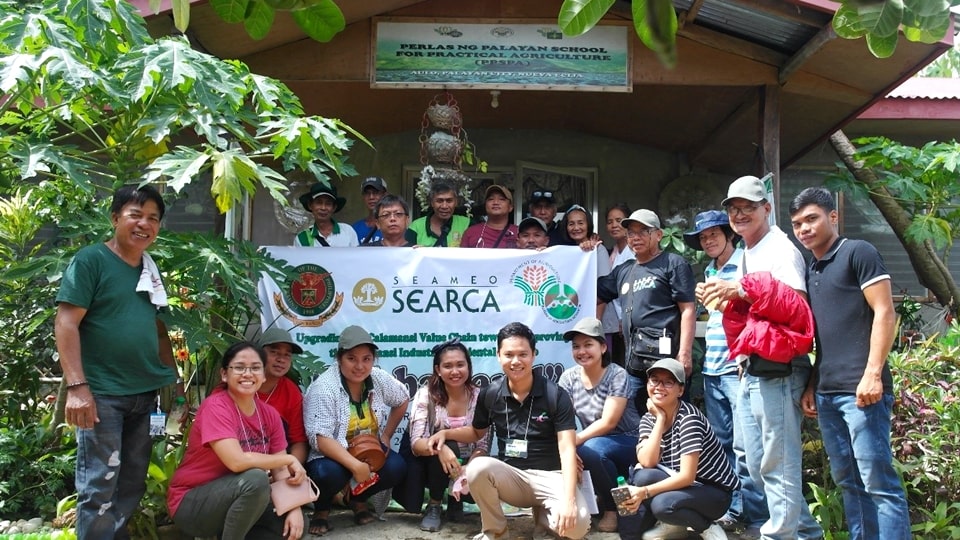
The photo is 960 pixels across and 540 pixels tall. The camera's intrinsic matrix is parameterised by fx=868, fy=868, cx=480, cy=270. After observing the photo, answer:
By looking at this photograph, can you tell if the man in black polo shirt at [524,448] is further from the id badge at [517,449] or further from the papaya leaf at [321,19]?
the papaya leaf at [321,19]

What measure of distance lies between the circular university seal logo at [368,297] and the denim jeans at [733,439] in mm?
1995

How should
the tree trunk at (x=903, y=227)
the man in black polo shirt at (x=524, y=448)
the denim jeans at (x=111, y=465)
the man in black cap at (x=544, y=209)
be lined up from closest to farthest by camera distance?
the denim jeans at (x=111, y=465)
the man in black polo shirt at (x=524, y=448)
the man in black cap at (x=544, y=209)
the tree trunk at (x=903, y=227)

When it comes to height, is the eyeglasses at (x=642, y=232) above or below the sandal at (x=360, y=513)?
above

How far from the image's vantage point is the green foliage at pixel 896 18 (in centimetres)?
105

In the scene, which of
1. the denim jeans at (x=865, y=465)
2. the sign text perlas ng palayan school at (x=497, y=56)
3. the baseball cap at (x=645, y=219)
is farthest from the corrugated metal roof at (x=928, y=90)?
the denim jeans at (x=865, y=465)

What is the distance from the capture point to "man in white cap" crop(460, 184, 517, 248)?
226 inches

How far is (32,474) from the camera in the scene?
467 cm

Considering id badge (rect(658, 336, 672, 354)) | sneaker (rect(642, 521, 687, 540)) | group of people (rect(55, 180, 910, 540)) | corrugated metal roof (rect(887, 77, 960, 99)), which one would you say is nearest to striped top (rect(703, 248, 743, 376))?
group of people (rect(55, 180, 910, 540))

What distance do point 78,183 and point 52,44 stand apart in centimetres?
58

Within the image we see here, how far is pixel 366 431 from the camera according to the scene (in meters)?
4.63

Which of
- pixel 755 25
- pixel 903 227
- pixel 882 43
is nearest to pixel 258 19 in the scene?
pixel 882 43

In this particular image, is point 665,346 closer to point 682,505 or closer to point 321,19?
point 682,505

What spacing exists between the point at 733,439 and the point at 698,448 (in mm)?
487

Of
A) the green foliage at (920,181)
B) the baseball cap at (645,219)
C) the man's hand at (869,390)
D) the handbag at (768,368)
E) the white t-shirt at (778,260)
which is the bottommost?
the man's hand at (869,390)
